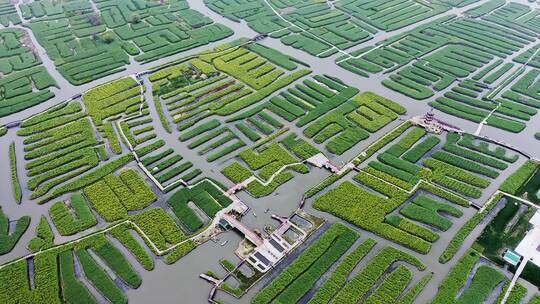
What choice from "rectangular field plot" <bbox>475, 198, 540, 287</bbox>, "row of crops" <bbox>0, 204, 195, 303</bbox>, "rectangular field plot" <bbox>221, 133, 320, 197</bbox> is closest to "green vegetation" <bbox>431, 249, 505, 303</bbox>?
"rectangular field plot" <bbox>475, 198, 540, 287</bbox>

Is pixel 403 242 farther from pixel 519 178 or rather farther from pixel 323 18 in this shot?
pixel 323 18

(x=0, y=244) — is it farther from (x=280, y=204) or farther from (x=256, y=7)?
(x=256, y=7)

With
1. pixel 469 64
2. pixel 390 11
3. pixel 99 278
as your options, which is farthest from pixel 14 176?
pixel 390 11

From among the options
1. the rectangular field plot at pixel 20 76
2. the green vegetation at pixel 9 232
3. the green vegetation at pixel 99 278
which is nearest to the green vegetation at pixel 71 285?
the green vegetation at pixel 99 278

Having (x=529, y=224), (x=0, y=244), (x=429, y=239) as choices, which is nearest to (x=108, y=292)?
(x=0, y=244)

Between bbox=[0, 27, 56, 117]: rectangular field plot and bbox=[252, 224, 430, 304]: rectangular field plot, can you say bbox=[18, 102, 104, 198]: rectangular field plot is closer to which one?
bbox=[0, 27, 56, 117]: rectangular field plot

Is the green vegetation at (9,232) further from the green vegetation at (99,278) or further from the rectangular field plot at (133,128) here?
the rectangular field plot at (133,128)
